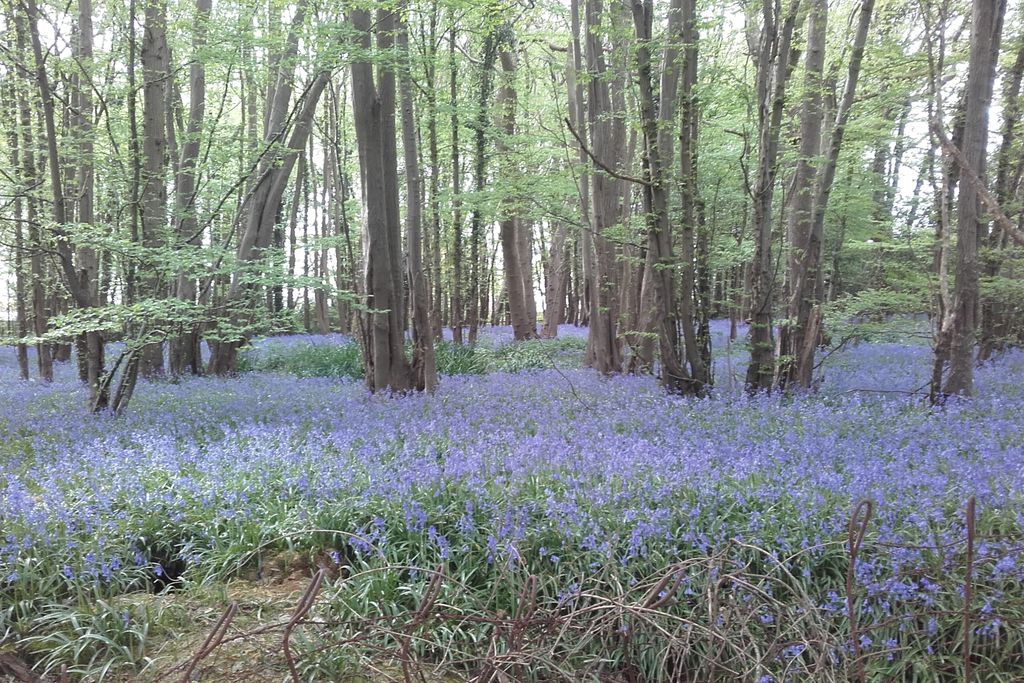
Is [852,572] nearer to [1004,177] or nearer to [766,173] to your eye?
[766,173]

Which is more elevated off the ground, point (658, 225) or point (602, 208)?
point (602, 208)

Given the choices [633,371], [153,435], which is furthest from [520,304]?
[153,435]

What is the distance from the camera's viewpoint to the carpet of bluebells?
303 centimetres

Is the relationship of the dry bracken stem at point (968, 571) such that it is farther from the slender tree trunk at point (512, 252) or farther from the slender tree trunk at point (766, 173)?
the slender tree trunk at point (512, 252)

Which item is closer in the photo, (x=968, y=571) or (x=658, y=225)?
(x=968, y=571)

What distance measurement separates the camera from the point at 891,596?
2896 mm

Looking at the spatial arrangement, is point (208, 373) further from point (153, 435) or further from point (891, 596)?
point (891, 596)

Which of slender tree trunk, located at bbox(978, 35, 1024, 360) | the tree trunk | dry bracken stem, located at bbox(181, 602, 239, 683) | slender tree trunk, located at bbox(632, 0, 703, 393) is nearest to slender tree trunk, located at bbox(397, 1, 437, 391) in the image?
the tree trunk

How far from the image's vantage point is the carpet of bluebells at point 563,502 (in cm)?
303

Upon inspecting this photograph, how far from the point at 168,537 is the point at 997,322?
1637cm

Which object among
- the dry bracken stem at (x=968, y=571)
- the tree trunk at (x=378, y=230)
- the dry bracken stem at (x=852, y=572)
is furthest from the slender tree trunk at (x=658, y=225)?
the dry bracken stem at (x=968, y=571)

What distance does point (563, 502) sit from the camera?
12.2ft

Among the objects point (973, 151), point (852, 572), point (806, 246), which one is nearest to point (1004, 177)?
point (806, 246)

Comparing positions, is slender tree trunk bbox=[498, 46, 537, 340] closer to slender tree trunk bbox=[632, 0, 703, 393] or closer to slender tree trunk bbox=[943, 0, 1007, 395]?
slender tree trunk bbox=[632, 0, 703, 393]
